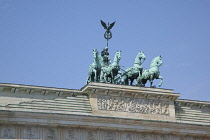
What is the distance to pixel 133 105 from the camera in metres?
35.8

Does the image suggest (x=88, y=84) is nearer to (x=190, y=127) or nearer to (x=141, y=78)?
(x=141, y=78)

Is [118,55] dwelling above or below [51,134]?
above

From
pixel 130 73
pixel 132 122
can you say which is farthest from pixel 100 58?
pixel 132 122

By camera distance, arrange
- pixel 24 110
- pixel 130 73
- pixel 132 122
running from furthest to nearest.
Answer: pixel 130 73
pixel 132 122
pixel 24 110

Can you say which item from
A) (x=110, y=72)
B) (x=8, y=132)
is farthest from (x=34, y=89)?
(x=110, y=72)

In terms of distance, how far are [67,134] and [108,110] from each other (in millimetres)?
3237

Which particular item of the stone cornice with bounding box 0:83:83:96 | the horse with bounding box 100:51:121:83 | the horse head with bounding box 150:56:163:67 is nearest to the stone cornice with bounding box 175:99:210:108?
the horse head with bounding box 150:56:163:67

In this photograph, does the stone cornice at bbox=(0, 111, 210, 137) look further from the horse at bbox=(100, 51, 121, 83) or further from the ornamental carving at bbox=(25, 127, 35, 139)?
the horse at bbox=(100, 51, 121, 83)

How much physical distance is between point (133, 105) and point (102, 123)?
287 cm

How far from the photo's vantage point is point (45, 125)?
32.6 meters

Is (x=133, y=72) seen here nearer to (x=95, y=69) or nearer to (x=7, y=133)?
(x=95, y=69)

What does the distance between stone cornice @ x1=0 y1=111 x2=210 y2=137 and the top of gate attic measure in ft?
10.6

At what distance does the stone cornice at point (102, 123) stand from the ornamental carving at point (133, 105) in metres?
1.09

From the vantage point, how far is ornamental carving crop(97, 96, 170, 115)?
35062mm
